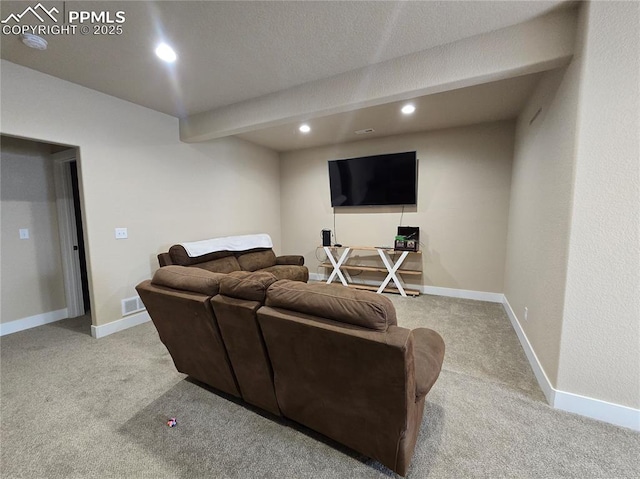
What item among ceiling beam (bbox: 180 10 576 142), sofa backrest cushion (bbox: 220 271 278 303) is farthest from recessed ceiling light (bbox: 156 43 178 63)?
sofa backrest cushion (bbox: 220 271 278 303)

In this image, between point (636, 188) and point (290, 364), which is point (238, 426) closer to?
point (290, 364)

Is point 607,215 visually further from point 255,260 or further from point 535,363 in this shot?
point 255,260

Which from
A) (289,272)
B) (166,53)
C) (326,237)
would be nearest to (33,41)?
(166,53)

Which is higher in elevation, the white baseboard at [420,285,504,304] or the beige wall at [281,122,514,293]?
the beige wall at [281,122,514,293]

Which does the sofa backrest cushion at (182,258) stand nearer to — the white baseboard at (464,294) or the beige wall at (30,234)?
the beige wall at (30,234)

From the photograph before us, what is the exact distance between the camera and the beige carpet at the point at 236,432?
1.34 m

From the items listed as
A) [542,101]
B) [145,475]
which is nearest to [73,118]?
[145,475]

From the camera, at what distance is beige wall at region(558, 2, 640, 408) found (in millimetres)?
1440

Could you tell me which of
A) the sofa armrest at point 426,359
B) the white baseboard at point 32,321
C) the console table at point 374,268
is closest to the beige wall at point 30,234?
the white baseboard at point 32,321

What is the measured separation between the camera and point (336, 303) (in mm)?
1173

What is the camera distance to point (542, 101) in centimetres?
229

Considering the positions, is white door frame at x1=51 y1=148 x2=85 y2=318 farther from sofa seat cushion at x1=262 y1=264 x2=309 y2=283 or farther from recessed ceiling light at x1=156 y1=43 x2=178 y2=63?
sofa seat cushion at x1=262 y1=264 x2=309 y2=283

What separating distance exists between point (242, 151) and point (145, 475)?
4.13 metres

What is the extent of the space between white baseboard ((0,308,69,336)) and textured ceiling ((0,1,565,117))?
106 inches
